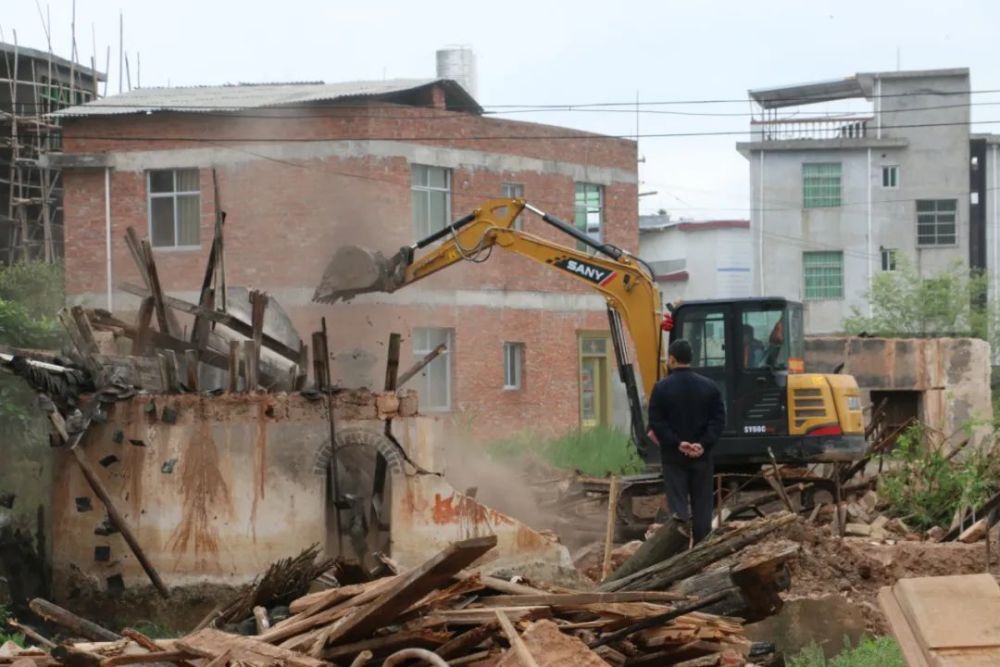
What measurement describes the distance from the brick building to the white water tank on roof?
4.98 m

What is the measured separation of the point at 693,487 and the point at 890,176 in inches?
1606

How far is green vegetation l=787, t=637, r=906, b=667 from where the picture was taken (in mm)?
9281

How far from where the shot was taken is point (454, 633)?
843 cm

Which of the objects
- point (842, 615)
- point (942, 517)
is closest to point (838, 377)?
point (942, 517)

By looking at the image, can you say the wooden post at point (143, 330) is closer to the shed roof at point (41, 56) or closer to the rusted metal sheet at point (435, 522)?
the rusted metal sheet at point (435, 522)

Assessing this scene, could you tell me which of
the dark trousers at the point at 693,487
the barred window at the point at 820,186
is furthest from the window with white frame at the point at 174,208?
the barred window at the point at 820,186

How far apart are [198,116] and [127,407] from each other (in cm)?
1820

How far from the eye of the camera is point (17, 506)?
607 inches

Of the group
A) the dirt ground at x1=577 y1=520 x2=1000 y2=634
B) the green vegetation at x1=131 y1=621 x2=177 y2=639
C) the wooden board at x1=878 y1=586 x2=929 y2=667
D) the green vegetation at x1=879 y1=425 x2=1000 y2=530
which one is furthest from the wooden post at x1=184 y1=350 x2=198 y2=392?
the green vegetation at x1=879 y1=425 x2=1000 y2=530

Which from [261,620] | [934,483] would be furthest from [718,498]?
[261,620]

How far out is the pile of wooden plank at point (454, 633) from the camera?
8086 mm

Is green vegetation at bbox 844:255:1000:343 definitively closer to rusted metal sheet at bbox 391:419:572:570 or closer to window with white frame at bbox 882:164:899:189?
window with white frame at bbox 882:164:899:189

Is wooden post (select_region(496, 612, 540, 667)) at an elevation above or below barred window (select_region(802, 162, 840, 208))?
below

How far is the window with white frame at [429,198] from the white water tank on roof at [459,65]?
7117 millimetres
